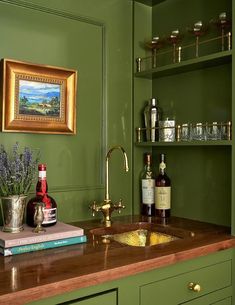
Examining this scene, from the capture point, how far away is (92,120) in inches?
75.7

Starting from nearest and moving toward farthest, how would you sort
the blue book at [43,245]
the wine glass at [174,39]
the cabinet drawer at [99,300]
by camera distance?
the cabinet drawer at [99,300]
the blue book at [43,245]
the wine glass at [174,39]

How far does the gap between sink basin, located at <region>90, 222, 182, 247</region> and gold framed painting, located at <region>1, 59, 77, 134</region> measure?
0.51 meters

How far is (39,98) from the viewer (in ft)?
5.63

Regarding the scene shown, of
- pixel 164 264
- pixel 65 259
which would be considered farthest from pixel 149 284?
pixel 65 259

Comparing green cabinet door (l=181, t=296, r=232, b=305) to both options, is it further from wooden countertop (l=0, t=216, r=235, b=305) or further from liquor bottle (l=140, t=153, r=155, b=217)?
liquor bottle (l=140, t=153, r=155, b=217)

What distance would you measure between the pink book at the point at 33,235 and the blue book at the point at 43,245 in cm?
1

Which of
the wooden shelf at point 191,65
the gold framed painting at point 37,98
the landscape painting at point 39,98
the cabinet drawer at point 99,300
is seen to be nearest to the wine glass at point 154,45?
the wooden shelf at point 191,65

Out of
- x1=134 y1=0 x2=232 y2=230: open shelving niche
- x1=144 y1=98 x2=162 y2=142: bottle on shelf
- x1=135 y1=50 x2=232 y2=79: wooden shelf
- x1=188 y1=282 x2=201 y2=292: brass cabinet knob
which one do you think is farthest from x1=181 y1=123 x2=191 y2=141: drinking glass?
x1=188 y1=282 x2=201 y2=292: brass cabinet knob

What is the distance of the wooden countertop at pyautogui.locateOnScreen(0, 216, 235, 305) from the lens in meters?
0.99

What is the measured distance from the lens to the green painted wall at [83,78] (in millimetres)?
1703

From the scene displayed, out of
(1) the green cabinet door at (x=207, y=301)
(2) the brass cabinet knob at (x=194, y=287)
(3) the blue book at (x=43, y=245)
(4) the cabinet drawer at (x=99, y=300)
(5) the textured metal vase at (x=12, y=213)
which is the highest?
(5) the textured metal vase at (x=12, y=213)

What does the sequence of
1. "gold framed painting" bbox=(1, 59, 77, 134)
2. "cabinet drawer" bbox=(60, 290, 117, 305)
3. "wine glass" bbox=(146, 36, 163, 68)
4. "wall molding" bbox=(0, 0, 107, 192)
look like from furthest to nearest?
"wine glass" bbox=(146, 36, 163, 68), "wall molding" bbox=(0, 0, 107, 192), "gold framed painting" bbox=(1, 59, 77, 134), "cabinet drawer" bbox=(60, 290, 117, 305)

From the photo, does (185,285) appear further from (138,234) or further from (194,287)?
(138,234)

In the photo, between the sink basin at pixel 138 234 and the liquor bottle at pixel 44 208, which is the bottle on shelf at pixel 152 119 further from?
the liquor bottle at pixel 44 208
